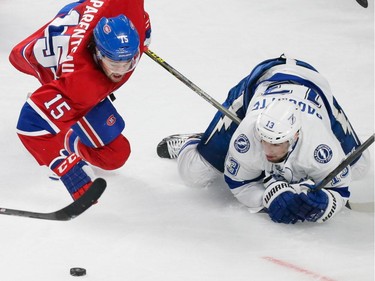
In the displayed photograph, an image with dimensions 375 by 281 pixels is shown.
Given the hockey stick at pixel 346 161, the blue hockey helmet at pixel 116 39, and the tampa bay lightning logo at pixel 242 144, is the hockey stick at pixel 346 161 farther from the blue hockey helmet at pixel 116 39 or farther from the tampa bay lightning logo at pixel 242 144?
the blue hockey helmet at pixel 116 39

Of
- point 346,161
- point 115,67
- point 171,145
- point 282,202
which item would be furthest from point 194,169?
point 346,161

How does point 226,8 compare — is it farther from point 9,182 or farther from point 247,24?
point 9,182

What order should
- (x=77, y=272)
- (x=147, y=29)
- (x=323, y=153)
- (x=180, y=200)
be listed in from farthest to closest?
(x=147, y=29)
(x=180, y=200)
(x=323, y=153)
(x=77, y=272)

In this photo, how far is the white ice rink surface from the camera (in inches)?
119

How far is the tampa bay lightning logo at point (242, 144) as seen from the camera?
3277mm

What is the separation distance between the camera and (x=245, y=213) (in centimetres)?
343

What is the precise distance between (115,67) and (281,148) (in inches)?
25.9

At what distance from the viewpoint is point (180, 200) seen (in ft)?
11.6

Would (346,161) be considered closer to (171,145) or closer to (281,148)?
(281,148)

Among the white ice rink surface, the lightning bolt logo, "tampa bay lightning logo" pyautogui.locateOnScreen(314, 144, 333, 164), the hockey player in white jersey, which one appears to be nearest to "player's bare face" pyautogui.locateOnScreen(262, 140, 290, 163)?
the hockey player in white jersey

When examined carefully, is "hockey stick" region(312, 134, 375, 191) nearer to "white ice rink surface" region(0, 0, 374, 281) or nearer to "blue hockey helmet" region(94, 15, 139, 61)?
"white ice rink surface" region(0, 0, 374, 281)

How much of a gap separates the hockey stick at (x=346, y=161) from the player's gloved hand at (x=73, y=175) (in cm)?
83

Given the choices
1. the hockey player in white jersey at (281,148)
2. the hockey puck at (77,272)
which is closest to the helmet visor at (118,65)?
the hockey player in white jersey at (281,148)

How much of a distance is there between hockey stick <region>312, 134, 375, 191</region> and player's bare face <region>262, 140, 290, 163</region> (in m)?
0.18
